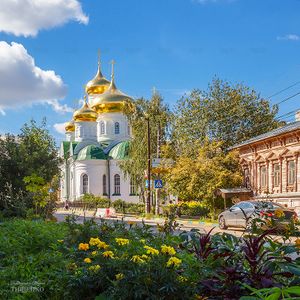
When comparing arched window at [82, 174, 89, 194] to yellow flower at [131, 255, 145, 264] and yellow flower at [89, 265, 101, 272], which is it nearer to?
yellow flower at [89, 265, 101, 272]

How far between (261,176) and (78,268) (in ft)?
94.1

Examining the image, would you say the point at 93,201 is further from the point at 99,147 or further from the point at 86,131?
the point at 86,131

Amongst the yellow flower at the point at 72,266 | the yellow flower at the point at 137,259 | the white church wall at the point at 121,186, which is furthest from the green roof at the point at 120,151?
the yellow flower at the point at 137,259

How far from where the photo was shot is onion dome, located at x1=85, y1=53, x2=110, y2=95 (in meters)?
66.7

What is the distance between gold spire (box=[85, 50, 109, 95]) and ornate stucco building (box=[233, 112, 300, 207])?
35684 millimetres

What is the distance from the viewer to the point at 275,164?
30.0m

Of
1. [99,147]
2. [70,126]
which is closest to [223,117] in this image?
[99,147]

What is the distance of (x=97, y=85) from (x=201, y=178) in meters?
40.0

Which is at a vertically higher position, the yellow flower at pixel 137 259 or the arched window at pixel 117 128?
the arched window at pixel 117 128

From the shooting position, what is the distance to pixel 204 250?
479 cm

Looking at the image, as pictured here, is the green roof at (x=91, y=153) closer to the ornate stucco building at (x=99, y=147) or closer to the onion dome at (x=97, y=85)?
the ornate stucco building at (x=99, y=147)

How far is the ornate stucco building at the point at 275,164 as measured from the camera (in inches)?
1071

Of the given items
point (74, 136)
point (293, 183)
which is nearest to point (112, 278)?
point (293, 183)

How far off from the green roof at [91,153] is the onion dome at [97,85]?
1305cm
